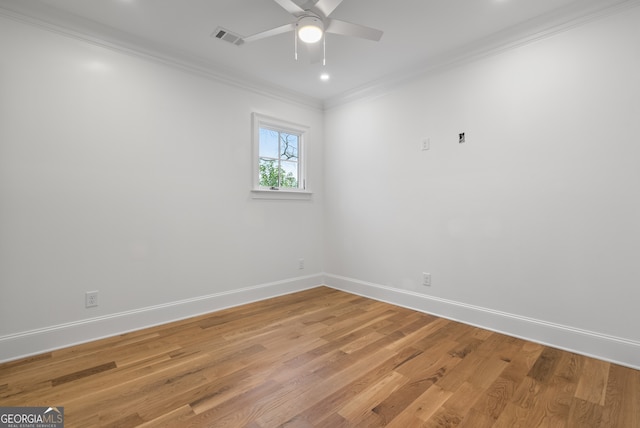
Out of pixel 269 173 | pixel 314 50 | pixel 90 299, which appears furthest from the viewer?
pixel 269 173

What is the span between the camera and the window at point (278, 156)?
12.1ft

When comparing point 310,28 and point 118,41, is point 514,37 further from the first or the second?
point 118,41

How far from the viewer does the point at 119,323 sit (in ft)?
8.73

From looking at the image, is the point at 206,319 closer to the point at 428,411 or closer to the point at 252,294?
the point at 252,294

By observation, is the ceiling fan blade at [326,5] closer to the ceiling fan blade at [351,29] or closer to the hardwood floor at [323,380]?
the ceiling fan blade at [351,29]

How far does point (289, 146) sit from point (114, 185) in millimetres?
2140

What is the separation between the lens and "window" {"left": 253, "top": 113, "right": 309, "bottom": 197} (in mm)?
3684

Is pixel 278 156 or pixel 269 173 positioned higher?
pixel 278 156

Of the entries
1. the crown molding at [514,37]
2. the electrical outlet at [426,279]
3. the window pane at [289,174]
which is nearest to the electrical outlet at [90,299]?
the window pane at [289,174]

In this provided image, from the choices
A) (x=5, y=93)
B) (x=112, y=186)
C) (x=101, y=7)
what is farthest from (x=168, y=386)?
(x=101, y=7)

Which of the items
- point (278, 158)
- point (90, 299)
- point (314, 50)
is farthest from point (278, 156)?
point (90, 299)

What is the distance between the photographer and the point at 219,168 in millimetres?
3340

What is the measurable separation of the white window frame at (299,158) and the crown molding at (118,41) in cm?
34

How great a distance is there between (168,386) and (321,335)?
4.07 feet
